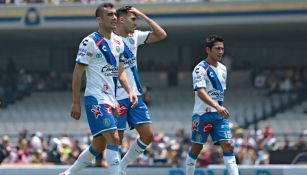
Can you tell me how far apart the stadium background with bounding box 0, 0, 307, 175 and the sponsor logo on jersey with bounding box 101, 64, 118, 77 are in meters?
12.9

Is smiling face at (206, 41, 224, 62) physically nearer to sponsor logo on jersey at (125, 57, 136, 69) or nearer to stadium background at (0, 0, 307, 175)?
sponsor logo on jersey at (125, 57, 136, 69)

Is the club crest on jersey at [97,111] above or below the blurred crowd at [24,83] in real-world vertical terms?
below

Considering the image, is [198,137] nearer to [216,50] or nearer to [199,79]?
[199,79]

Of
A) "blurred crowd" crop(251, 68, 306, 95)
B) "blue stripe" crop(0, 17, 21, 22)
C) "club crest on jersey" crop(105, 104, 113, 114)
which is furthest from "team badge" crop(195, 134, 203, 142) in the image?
"blue stripe" crop(0, 17, 21, 22)

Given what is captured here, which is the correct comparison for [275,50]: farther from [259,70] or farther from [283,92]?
[283,92]

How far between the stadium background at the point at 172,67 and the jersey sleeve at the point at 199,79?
11.3m

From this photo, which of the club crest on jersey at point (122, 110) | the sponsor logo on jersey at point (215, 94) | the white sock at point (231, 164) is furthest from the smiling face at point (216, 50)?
the club crest on jersey at point (122, 110)

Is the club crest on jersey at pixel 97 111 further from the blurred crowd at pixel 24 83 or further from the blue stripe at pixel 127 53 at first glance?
the blurred crowd at pixel 24 83

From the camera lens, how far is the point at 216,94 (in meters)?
13.8

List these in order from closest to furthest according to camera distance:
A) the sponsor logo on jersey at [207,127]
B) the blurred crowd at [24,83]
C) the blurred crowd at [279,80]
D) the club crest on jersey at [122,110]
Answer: the club crest on jersey at [122,110]
the sponsor logo on jersey at [207,127]
the blurred crowd at [279,80]
the blurred crowd at [24,83]

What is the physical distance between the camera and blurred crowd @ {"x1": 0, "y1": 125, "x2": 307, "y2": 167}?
23.0m

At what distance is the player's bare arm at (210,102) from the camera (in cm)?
1320

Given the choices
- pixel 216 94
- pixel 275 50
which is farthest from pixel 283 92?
pixel 216 94

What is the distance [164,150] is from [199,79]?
11419mm
